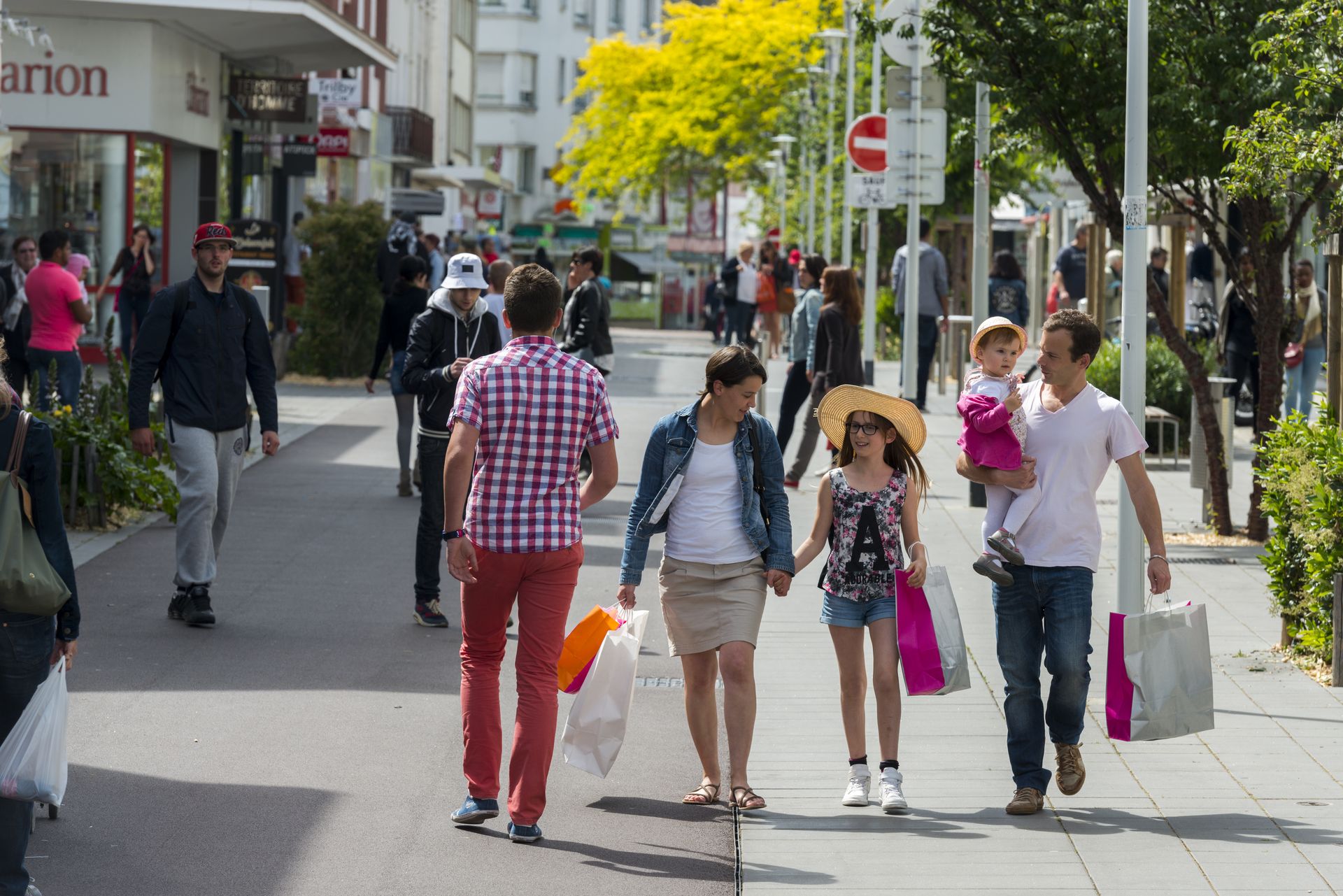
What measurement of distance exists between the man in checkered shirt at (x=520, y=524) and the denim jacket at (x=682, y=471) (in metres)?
0.21

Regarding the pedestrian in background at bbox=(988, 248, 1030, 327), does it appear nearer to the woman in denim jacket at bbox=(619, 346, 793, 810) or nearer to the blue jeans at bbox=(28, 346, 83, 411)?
the blue jeans at bbox=(28, 346, 83, 411)

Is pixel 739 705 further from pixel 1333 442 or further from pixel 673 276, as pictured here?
pixel 673 276

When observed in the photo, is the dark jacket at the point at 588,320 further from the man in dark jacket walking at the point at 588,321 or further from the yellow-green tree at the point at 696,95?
the yellow-green tree at the point at 696,95

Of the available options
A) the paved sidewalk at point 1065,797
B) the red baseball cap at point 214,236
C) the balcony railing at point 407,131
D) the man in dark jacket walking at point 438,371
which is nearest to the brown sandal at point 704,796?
the paved sidewalk at point 1065,797

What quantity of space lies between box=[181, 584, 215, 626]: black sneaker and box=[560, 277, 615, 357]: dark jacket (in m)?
5.71

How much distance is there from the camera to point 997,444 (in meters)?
6.44

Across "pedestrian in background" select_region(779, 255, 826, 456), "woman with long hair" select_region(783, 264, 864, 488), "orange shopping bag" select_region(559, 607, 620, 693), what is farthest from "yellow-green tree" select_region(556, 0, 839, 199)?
"orange shopping bag" select_region(559, 607, 620, 693)

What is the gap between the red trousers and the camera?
620cm

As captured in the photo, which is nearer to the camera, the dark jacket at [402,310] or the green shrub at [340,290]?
the dark jacket at [402,310]

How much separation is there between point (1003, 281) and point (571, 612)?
46.7ft

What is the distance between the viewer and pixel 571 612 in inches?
403

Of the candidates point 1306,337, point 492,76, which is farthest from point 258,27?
point 492,76

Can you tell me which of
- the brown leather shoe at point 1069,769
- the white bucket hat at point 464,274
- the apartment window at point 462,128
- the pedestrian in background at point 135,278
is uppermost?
the apartment window at point 462,128

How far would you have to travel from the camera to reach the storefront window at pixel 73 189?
26.5 meters
